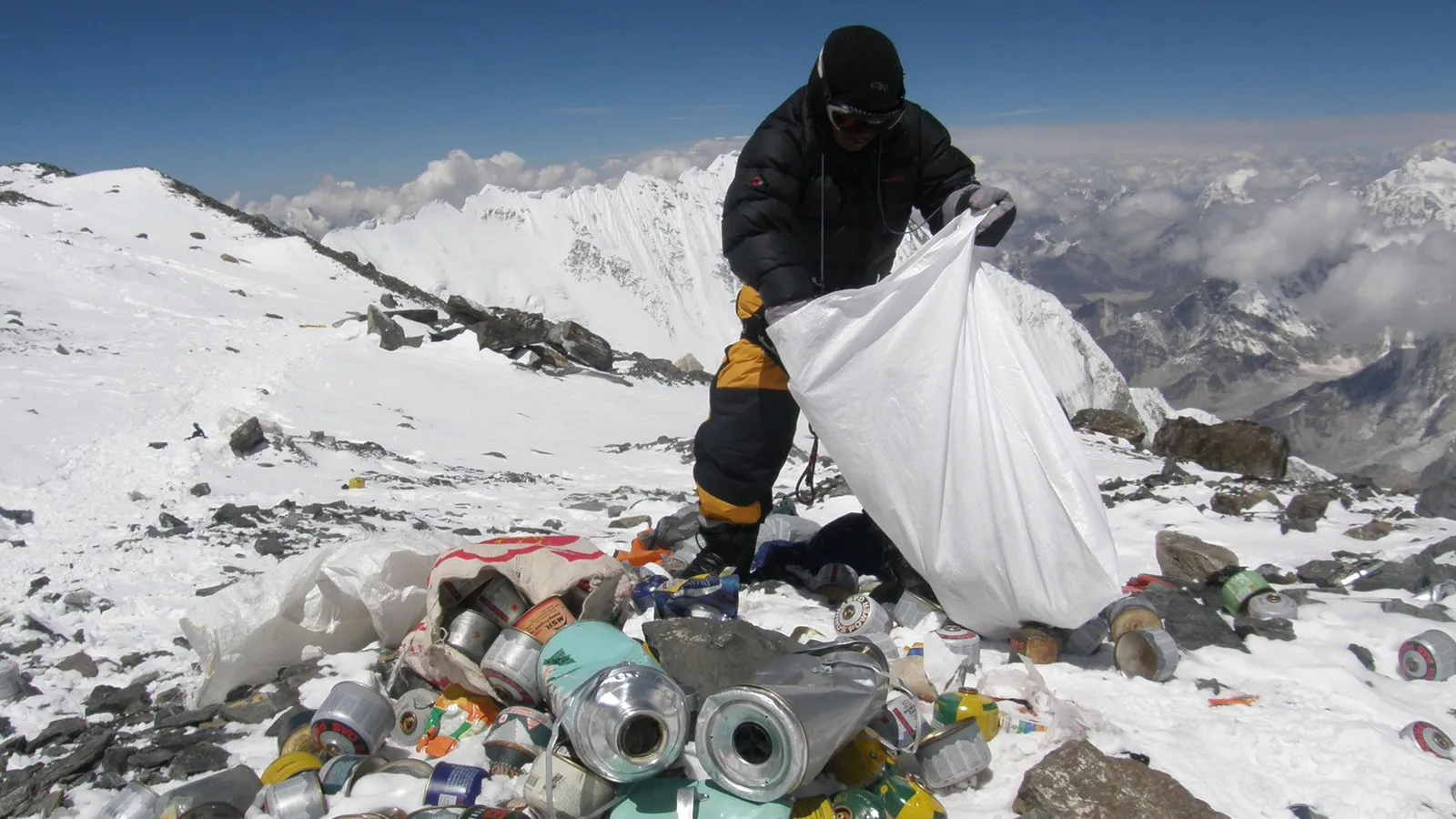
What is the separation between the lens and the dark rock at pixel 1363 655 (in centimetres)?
320

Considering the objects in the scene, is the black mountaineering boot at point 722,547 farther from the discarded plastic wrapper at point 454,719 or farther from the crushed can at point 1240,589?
the crushed can at point 1240,589

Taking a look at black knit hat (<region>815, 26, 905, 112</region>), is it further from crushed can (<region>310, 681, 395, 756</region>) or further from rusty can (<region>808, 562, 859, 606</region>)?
crushed can (<region>310, 681, 395, 756</region>)

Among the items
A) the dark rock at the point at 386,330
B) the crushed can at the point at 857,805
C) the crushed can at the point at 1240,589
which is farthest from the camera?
the dark rock at the point at 386,330

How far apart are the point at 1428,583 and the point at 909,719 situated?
3.01m

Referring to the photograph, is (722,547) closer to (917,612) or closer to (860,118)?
(917,612)

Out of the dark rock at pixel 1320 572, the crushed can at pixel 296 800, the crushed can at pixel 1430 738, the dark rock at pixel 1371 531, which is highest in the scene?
the crushed can at pixel 296 800

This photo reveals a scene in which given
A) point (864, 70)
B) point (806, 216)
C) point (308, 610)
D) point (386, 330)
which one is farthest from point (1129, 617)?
point (386, 330)

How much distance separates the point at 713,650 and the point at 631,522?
338cm

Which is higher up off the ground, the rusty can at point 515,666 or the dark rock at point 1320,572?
the rusty can at point 515,666

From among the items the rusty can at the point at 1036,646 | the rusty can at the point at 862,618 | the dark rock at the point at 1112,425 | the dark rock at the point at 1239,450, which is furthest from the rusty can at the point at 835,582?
the dark rock at the point at 1112,425

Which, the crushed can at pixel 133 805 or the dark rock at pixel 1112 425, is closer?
the crushed can at pixel 133 805

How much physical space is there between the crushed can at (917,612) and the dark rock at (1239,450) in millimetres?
6158

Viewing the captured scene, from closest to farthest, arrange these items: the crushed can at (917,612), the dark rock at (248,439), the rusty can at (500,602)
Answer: the rusty can at (500,602)
the crushed can at (917,612)
the dark rock at (248,439)

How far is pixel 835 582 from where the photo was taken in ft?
13.2
